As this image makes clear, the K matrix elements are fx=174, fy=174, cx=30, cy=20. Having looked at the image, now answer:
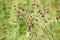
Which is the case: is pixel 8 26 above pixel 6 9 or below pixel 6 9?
below

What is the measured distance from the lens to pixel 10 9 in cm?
241

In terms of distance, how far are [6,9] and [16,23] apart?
0.26m

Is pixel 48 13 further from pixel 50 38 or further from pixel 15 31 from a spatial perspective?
pixel 15 31

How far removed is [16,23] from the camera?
231 cm

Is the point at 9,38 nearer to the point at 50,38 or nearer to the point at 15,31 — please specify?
the point at 15,31

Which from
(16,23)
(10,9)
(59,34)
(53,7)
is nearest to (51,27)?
(59,34)

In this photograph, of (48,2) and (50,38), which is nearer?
(50,38)

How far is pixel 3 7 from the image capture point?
2.43 metres

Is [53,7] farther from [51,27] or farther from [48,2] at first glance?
[51,27]

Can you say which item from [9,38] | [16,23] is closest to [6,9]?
[16,23]

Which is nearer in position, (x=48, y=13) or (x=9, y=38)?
(x=9, y=38)

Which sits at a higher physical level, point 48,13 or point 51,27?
point 48,13

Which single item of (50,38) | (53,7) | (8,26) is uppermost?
(53,7)

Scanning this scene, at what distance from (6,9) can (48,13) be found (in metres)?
0.58
